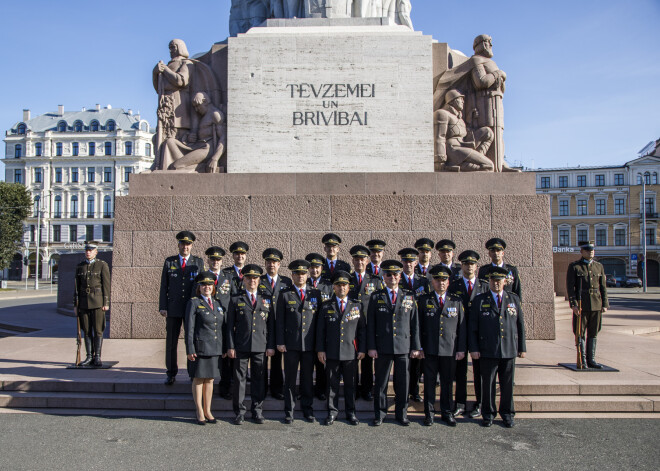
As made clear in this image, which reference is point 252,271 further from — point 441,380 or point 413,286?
point 441,380

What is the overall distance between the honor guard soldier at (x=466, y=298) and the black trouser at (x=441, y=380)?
6.1 inches

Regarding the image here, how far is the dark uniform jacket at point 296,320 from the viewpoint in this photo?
5918mm

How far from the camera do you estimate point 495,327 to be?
578cm

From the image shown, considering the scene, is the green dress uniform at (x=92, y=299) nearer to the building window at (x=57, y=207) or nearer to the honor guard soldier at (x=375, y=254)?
the honor guard soldier at (x=375, y=254)

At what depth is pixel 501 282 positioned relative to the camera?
5.99 m

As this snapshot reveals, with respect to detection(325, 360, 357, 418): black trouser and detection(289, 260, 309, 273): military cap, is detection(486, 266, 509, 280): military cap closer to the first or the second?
detection(325, 360, 357, 418): black trouser

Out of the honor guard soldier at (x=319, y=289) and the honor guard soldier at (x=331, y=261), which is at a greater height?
the honor guard soldier at (x=331, y=261)

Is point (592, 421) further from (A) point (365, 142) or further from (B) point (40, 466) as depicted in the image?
(A) point (365, 142)

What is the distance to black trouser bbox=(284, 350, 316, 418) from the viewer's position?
19.2ft

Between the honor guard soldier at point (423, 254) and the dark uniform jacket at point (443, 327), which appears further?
the honor guard soldier at point (423, 254)

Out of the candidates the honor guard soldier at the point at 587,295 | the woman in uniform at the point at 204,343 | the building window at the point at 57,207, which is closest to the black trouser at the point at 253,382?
the woman in uniform at the point at 204,343

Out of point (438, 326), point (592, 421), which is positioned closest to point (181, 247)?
point (438, 326)

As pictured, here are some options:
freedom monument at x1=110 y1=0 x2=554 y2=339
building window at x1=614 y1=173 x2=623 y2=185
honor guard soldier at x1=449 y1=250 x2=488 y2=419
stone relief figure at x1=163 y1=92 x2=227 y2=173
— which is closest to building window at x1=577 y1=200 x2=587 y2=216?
building window at x1=614 y1=173 x2=623 y2=185

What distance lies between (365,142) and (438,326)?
521 centimetres
